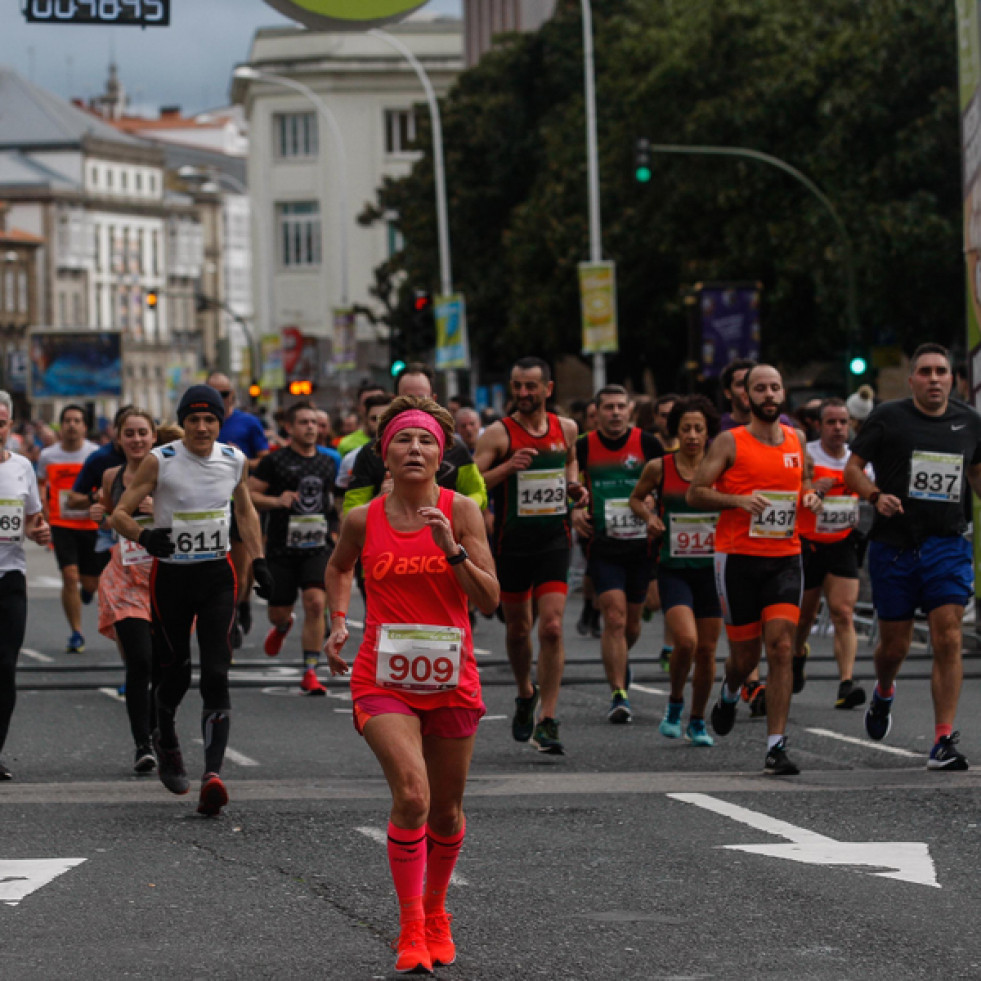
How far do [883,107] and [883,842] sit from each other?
114ft

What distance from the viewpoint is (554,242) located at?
50844 mm

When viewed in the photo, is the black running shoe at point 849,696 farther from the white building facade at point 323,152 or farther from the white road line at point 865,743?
the white building facade at point 323,152

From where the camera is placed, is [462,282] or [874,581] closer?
[874,581]

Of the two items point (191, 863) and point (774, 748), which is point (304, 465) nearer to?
point (774, 748)

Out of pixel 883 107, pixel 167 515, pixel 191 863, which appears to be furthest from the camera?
pixel 883 107

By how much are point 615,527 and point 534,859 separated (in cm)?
463

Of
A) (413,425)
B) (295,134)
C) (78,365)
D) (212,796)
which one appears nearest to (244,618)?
(212,796)

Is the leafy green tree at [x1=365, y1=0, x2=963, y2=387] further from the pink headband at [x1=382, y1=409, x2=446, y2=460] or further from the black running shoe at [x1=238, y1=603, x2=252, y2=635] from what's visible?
the pink headband at [x1=382, y1=409, x2=446, y2=460]

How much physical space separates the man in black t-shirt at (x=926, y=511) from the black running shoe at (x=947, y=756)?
11 centimetres

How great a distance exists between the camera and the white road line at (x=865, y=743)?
11516 mm

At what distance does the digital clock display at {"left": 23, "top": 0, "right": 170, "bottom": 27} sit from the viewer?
13680 millimetres

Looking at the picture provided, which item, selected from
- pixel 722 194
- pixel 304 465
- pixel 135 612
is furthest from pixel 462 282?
pixel 135 612

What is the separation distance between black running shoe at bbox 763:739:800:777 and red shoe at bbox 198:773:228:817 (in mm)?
2621

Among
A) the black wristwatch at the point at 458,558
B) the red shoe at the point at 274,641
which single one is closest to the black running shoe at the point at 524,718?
the red shoe at the point at 274,641
